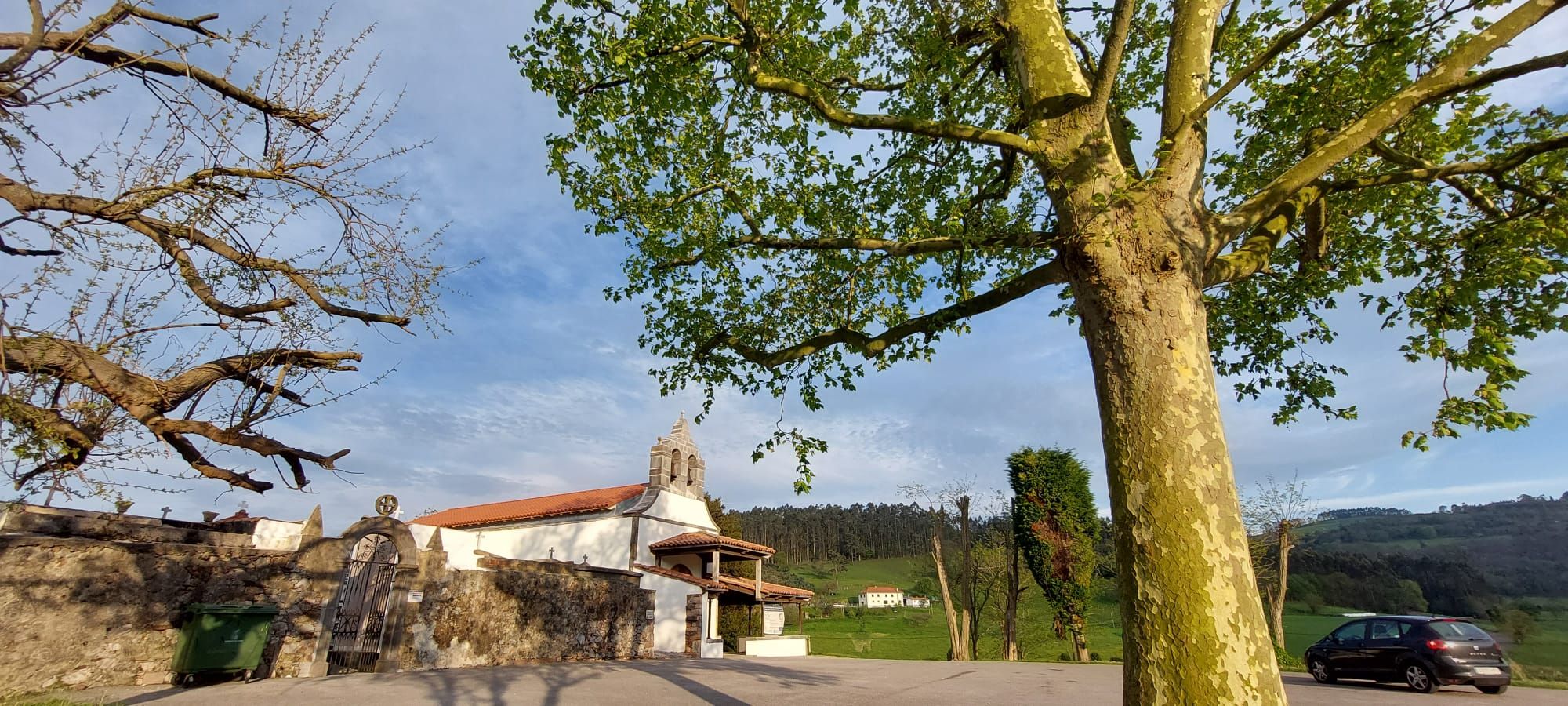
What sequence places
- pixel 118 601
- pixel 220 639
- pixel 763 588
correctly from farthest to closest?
pixel 763 588
pixel 220 639
pixel 118 601

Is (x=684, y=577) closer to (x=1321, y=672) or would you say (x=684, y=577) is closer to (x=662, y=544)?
(x=662, y=544)

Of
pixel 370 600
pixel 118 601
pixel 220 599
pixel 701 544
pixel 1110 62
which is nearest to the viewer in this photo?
pixel 1110 62

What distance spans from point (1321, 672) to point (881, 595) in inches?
2747

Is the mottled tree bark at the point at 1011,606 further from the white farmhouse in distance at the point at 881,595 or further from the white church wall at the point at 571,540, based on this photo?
the white farmhouse in distance at the point at 881,595

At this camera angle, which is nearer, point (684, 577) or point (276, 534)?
point (276, 534)

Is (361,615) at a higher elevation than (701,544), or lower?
lower

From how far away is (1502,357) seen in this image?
16.6ft

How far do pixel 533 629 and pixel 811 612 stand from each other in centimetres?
4674

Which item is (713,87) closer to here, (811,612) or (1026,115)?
(1026,115)

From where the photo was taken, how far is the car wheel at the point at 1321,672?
13.7 metres

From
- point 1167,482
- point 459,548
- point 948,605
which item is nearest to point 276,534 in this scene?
point 459,548

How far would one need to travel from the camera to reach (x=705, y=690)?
11.7m

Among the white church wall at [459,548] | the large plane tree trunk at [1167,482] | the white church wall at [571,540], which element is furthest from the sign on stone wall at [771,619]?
the large plane tree trunk at [1167,482]

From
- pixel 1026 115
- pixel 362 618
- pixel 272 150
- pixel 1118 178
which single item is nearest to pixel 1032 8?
pixel 1026 115
